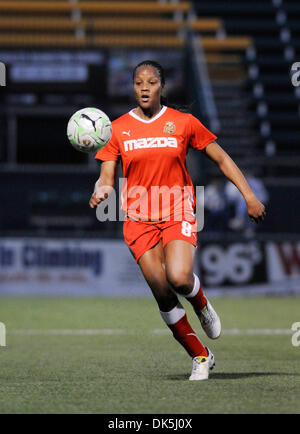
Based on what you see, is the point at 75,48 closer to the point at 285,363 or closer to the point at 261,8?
the point at 261,8

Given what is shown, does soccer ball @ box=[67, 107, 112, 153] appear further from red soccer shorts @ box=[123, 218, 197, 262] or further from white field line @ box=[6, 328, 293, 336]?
white field line @ box=[6, 328, 293, 336]

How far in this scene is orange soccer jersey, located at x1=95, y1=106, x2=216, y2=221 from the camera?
22.7 feet

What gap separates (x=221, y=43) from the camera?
25.7 m

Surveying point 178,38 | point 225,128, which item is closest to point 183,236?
point 225,128

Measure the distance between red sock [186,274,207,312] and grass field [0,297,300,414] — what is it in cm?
54

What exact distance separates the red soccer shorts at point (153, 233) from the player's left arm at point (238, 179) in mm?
463

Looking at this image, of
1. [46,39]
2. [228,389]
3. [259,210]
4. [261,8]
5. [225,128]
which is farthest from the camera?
[261,8]

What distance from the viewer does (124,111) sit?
20469 mm

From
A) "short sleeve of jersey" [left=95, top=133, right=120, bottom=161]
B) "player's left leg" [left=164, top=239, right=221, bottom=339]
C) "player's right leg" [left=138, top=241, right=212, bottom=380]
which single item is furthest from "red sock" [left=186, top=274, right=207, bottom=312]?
"short sleeve of jersey" [left=95, top=133, right=120, bottom=161]

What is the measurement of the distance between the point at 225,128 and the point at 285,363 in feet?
50.4

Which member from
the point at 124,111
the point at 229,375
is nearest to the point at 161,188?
the point at 229,375

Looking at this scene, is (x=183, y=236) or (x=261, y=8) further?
(x=261, y=8)

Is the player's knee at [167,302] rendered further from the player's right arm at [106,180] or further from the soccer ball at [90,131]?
the soccer ball at [90,131]

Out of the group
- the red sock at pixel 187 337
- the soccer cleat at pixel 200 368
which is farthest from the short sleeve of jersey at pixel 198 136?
the soccer cleat at pixel 200 368
